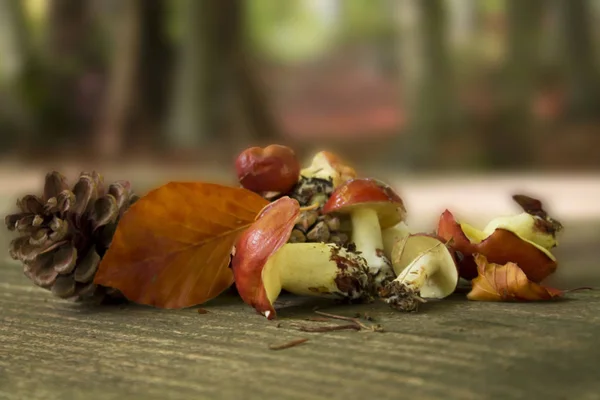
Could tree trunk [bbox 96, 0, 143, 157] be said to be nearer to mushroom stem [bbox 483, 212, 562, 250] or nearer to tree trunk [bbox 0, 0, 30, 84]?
tree trunk [bbox 0, 0, 30, 84]

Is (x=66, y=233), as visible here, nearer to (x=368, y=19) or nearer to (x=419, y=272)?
(x=419, y=272)

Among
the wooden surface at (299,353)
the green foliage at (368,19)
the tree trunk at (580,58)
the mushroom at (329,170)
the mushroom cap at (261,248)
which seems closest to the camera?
the wooden surface at (299,353)

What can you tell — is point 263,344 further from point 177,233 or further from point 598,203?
point 598,203

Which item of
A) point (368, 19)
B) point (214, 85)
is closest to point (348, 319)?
point (214, 85)

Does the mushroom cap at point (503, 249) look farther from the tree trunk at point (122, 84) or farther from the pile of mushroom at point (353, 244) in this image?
the tree trunk at point (122, 84)

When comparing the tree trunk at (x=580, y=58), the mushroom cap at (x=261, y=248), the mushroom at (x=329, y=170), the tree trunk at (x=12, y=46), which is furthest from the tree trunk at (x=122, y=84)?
the mushroom cap at (x=261, y=248)

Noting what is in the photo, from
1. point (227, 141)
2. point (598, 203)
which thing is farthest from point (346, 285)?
point (227, 141)
